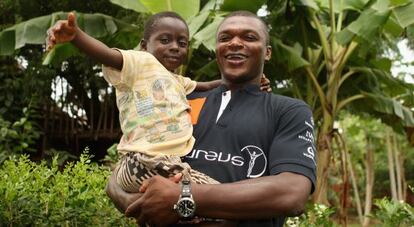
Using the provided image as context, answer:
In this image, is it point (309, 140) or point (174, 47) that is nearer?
point (309, 140)

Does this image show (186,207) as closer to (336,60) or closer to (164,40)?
(164,40)

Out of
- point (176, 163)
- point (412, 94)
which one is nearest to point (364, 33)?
point (412, 94)

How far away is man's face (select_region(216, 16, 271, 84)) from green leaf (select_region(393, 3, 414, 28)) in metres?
3.49

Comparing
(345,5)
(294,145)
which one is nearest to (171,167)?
(294,145)

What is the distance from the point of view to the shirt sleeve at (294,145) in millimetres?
1900

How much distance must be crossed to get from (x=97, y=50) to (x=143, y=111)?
0.86 feet

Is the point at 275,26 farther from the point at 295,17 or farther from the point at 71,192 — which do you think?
the point at 71,192

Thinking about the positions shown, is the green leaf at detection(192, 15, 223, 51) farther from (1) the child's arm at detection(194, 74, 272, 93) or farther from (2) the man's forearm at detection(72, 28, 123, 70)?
(2) the man's forearm at detection(72, 28, 123, 70)

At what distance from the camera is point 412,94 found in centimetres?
788

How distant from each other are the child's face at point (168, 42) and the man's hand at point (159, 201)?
27.6 inches

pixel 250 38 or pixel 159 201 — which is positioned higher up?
pixel 250 38

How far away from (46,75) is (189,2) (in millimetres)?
2566

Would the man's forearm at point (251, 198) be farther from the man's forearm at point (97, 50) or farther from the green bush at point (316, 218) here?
the green bush at point (316, 218)

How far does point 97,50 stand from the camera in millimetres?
2039
